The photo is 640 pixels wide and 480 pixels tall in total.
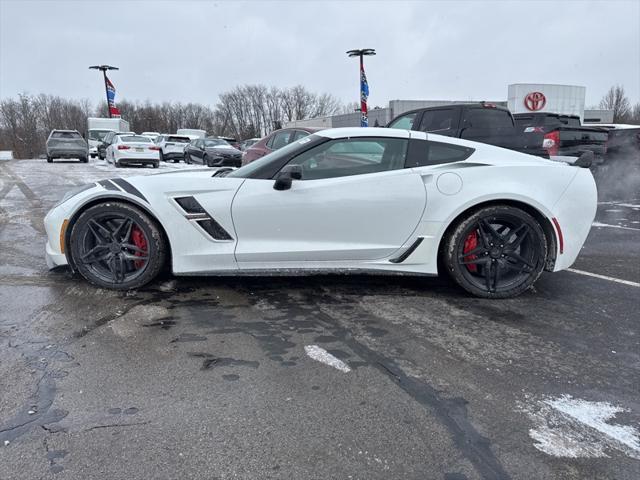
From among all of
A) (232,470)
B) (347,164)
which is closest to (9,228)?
(347,164)

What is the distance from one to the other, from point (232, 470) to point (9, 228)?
635 cm

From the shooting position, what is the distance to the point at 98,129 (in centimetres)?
3334

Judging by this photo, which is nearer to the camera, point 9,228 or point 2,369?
point 2,369

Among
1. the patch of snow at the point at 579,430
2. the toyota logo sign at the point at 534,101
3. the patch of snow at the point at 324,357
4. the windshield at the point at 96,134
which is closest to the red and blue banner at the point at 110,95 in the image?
the windshield at the point at 96,134

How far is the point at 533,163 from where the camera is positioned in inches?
158

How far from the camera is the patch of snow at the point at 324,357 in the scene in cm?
280

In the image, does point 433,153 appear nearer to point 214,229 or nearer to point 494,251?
point 494,251

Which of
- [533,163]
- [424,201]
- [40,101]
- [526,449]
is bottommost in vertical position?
[526,449]

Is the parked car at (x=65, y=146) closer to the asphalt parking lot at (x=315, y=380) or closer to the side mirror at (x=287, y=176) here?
the asphalt parking lot at (x=315, y=380)

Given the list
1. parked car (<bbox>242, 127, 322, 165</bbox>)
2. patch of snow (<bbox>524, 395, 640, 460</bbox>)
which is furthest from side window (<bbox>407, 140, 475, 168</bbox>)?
parked car (<bbox>242, 127, 322, 165</bbox>)

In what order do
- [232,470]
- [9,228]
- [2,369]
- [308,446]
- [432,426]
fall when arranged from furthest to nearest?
[9,228] → [2,369] → [432,426] → [308,446] → [232,470]

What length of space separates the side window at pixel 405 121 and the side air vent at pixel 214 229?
601 centimetres

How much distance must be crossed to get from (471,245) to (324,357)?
6.07ft

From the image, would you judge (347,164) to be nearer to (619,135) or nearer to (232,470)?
(232,470)
